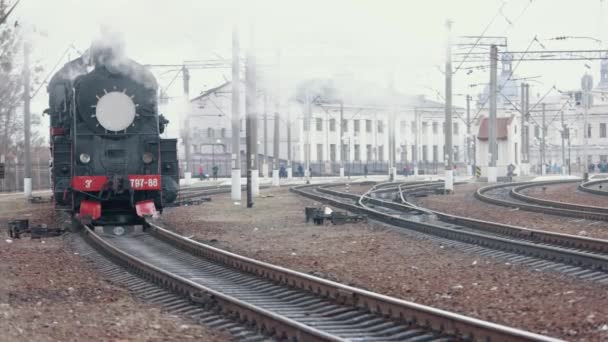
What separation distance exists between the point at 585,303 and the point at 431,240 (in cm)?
762

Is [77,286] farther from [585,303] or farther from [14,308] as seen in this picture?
[585,303]

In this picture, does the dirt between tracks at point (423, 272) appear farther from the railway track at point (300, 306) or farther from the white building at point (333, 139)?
the white building at point (333, 139)

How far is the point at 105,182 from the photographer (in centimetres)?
1864

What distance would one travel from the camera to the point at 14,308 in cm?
995

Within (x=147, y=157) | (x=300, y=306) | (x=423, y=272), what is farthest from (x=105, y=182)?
(x=300, y=306)

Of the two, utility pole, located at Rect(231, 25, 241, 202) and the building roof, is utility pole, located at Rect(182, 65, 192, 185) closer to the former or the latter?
utility pole, located at Rect(231, 25, 241, 202)

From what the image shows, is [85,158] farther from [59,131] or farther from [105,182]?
[59,131]

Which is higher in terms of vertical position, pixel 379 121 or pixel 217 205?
pixel 379 121

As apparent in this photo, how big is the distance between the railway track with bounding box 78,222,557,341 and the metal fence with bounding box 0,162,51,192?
124 feet

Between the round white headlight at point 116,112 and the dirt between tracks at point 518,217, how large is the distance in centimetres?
906

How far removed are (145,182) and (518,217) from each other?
9.77 metres

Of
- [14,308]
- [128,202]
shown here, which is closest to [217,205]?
[128,202]

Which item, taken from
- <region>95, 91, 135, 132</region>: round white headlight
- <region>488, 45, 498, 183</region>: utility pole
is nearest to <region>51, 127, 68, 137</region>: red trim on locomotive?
<region>95, 91, 135, 132</region>: round white headlight

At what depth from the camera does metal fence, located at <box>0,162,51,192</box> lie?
49875 millimetres
